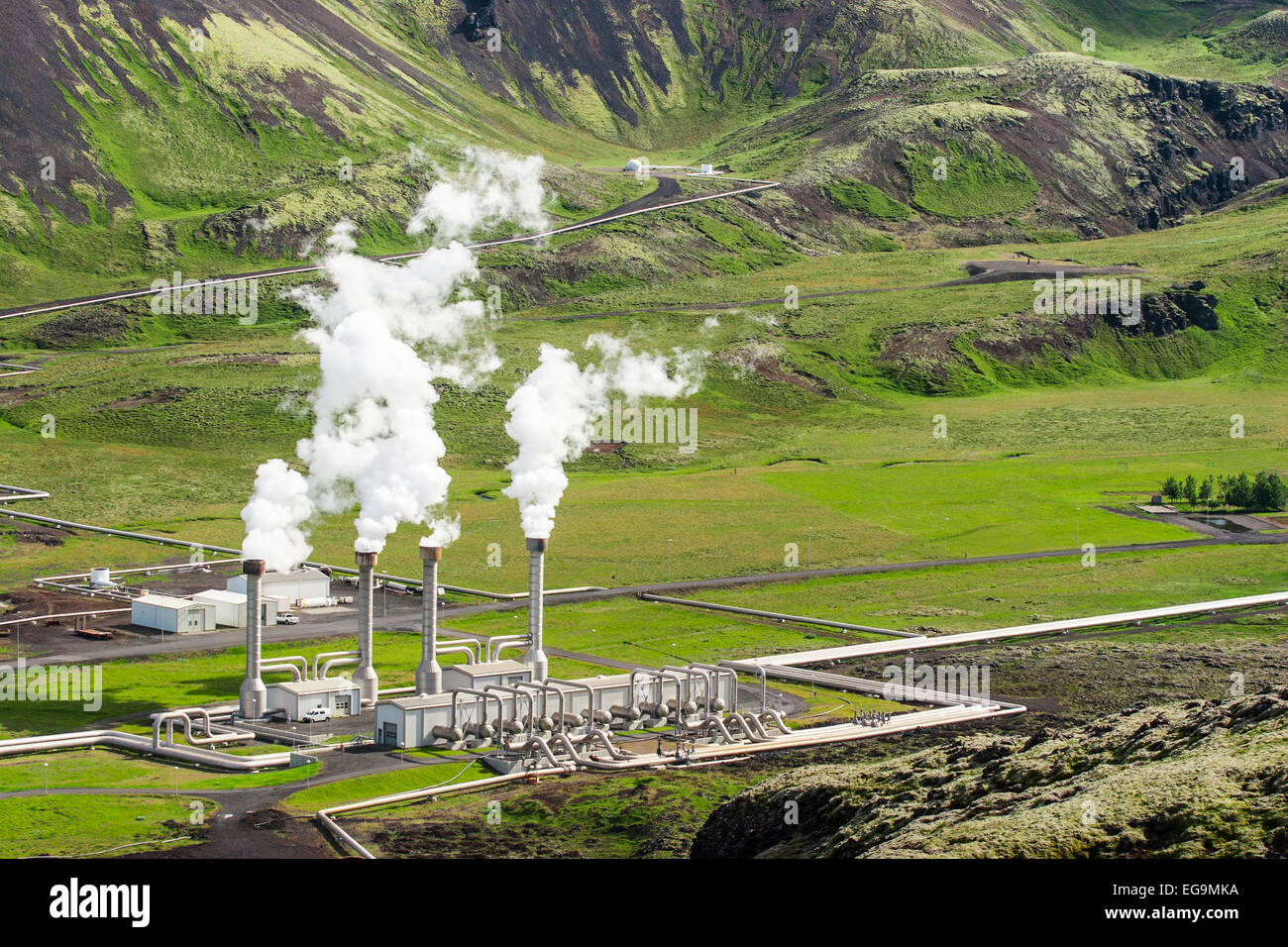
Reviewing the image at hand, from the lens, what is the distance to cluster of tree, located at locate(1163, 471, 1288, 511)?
626 feet

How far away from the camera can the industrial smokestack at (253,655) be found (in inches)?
3880

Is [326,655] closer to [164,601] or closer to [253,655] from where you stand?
[253,655]

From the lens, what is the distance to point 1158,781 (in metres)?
58.1

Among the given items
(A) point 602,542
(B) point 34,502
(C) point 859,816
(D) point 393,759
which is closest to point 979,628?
(A) point 602,542

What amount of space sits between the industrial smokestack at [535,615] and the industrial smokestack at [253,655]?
727 inches

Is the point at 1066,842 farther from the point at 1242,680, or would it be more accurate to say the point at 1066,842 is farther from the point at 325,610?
the point at 325,610

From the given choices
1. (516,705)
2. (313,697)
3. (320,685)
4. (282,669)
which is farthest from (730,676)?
(282,669)

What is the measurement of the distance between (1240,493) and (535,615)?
381 feet

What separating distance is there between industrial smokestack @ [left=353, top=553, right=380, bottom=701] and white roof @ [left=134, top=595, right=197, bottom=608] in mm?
25100

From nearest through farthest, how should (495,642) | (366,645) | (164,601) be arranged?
(366,645), (495,642), (164,601)

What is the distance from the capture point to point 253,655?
100188 mm

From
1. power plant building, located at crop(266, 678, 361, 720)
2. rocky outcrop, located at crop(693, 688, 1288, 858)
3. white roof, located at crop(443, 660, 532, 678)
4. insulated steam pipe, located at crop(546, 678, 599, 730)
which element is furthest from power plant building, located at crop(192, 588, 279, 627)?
rocky outcrop, located at crop(693, 688, 1288, 858)

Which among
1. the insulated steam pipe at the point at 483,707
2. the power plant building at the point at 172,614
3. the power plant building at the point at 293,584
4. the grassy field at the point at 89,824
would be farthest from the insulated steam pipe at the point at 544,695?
the power plant building at the point at 293,584

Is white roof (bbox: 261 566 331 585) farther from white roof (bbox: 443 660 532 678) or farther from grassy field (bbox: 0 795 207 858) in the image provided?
grassy field (bbox: 0 795 207 858)
